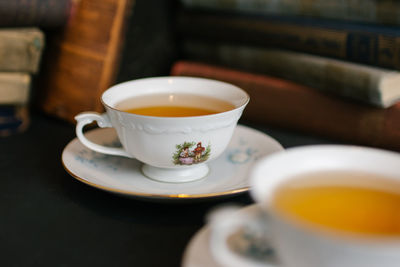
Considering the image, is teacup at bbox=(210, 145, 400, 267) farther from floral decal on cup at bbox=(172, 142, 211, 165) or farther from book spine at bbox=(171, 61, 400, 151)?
book spine at bbox=(171, 61, 400, 151)

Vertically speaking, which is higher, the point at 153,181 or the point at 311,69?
the point at 311,69

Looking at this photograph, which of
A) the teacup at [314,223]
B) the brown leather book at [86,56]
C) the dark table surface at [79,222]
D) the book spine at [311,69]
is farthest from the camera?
the brown leather book at [86,56]

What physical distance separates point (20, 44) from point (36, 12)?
62mm

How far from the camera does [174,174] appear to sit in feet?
2.04

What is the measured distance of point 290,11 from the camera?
88cm

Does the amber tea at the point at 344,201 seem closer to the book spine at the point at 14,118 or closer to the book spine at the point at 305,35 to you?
Answer: the book spine at the point at 305,35

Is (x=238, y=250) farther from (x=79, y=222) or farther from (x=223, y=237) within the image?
(x=79, y=222)

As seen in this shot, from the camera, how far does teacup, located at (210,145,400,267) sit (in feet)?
1.03

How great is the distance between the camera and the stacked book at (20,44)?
2.64 ft

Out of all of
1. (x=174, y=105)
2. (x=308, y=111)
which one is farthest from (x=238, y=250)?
(x=308, y=111)

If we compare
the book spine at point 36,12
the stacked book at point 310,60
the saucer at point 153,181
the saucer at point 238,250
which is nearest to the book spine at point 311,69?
the stacked book at point 310,60

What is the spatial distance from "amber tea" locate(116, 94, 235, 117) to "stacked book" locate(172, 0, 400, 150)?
230 mm

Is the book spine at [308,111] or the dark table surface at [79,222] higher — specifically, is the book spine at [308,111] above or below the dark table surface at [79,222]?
above

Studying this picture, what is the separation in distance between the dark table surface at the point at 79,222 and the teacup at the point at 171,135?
0.17ft
